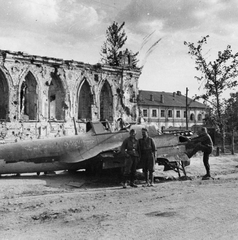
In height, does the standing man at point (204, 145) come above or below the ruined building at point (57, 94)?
below

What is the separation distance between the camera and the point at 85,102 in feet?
84.0

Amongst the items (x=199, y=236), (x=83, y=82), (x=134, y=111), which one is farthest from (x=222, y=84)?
(x=199, y=236)

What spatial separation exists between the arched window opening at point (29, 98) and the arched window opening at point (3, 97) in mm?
1231

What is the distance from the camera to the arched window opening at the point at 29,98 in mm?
22062

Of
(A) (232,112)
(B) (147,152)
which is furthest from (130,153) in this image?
(A) (232,112)

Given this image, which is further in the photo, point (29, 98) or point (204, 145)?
point (29, 98)

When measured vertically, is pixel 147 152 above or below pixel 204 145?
below

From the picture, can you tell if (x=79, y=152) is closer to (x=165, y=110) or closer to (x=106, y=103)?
(x=106, y=103)

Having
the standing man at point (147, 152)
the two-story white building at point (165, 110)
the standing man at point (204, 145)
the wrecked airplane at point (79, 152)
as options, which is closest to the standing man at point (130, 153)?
the standing man at point (147, 152)

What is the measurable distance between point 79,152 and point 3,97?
1211 cm

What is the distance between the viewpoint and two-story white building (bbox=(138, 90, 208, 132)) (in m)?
56.4

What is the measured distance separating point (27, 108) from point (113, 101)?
7.23 m

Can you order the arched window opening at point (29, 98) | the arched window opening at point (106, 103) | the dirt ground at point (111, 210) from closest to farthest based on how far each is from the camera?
the dirt ground at point (111, 210), the arched window opening at point (29, 98), the arched window opening at point (106, 103)

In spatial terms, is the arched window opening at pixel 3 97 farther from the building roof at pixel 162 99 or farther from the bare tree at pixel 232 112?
the building roof at pixel 162 99
